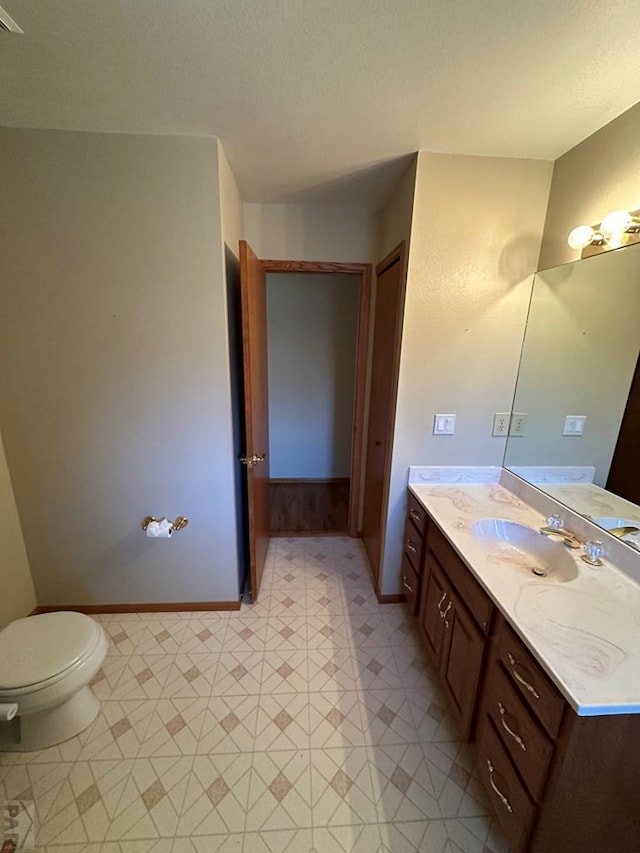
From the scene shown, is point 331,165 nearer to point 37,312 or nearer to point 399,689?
point 37,312

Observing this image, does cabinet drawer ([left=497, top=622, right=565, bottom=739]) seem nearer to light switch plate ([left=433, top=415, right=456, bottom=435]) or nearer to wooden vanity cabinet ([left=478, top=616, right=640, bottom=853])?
wooden vanity cabinet ([left=478, top=616, right=640, bottom=853])

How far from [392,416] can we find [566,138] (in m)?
1.40

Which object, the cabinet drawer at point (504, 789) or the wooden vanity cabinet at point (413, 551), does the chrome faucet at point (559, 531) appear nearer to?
the wooden vanity cabinet at point (413, 551)

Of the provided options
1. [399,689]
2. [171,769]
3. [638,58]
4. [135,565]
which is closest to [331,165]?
[638,58]

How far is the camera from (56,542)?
1.88 meters

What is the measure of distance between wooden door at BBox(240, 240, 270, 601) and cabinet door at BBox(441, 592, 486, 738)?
114cm

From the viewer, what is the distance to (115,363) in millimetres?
1680

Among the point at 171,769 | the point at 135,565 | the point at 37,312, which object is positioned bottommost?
the point at 171,769

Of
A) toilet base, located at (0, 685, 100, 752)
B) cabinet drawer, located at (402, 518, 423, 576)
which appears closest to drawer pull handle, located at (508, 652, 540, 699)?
cabinet drawer, located at (402, 518, 423, 576)

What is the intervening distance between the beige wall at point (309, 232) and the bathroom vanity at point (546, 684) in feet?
6.19

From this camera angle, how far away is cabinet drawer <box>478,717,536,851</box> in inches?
36.8

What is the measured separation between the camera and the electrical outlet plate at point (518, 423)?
5.89 feet

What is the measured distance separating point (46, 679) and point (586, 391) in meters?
2.50

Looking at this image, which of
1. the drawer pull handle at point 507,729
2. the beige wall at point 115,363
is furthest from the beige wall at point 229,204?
the drawer pull handle at point 507,729
